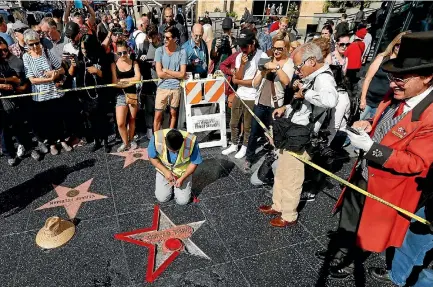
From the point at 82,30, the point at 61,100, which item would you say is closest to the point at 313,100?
the point at 61,100

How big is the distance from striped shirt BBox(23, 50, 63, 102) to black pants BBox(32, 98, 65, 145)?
4.9 inches

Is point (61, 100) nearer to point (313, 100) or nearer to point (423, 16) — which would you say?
point (313, 100)

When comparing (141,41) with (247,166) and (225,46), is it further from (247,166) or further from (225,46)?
(247,166)

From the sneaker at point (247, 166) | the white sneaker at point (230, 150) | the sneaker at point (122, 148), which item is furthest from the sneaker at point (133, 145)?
the sneaker at point (247, 166)

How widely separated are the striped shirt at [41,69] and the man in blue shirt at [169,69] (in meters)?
1.74

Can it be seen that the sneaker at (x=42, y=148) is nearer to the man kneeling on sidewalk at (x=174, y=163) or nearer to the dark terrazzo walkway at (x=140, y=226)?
the dark terrazzo walkway at (x=140, y=226)

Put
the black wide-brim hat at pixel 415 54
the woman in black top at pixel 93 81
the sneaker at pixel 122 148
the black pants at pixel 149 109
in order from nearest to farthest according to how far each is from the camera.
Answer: the black wide-brim hat at pixel 415 54, the woman in black top at pixel 93 81, the sneaker at pixel 122 148, the black pants at pixel 149 109

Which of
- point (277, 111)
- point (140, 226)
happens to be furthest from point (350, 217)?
point (140, 226)

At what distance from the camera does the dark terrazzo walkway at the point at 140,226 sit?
120 inches

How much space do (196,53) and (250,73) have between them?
1846 millimetres

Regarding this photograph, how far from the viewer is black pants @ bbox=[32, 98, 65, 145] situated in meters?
5.02

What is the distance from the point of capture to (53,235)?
338 centimetres

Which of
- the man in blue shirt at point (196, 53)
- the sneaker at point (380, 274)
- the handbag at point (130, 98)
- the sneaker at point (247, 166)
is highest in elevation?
the man in blue shirt at point (196, 53)

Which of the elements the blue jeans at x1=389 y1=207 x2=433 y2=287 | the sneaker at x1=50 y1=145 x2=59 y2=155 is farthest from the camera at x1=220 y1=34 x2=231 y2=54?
the blue jeans at x1=389 y1=207 x2=433 y2=287
